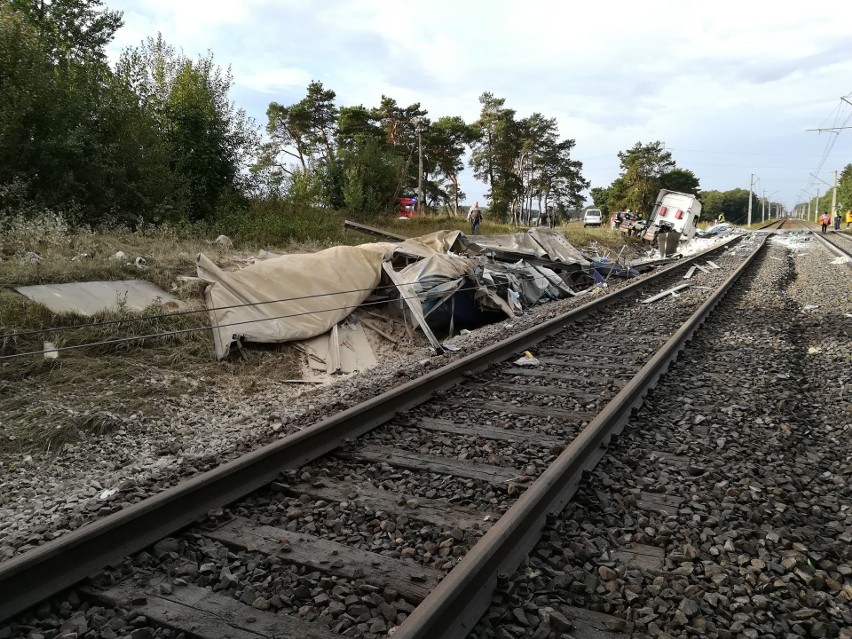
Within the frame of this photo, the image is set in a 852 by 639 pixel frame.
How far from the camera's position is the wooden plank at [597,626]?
7.03 ft

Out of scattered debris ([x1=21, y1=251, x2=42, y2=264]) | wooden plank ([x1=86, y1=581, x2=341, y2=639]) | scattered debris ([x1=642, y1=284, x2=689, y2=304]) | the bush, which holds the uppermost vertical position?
the bush

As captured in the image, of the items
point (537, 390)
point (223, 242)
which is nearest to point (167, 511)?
point (537, 390)

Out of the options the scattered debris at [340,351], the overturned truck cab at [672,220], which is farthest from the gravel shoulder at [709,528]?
the overturned truck cab at [672,220]

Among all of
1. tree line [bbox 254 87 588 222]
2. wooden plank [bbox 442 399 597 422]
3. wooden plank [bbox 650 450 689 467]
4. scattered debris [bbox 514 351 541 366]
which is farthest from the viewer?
tree line [bbox 254 87 588 222]

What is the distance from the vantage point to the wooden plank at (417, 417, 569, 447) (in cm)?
390

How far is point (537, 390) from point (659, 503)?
2.04 m

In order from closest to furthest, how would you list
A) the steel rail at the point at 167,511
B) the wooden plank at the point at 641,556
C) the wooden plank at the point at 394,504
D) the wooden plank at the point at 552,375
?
the steel rail at the point at 167,511 < the wooden plank at the point at 641,556 < the wooden plank at the point at 394,504 < the wooden plank at the point at 552,375

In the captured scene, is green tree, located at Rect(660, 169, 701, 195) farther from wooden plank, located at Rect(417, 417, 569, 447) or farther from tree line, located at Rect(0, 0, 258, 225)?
wooden plank, located at Rect(417, 417, 569, 447)

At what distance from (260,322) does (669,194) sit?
25368 mm

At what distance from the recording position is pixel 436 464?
3.57m

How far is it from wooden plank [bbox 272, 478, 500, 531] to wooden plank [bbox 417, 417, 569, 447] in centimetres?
100

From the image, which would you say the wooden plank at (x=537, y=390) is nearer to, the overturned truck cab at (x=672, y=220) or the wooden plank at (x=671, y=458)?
the wooden plank at (x=671, y=458)

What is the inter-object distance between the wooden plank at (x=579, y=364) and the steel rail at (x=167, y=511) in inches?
73.6

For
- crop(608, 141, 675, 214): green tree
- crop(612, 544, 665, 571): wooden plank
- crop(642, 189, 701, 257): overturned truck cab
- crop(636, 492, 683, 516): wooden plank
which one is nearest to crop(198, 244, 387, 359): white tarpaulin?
crop(636, 492, 683, 516): wooden plank
